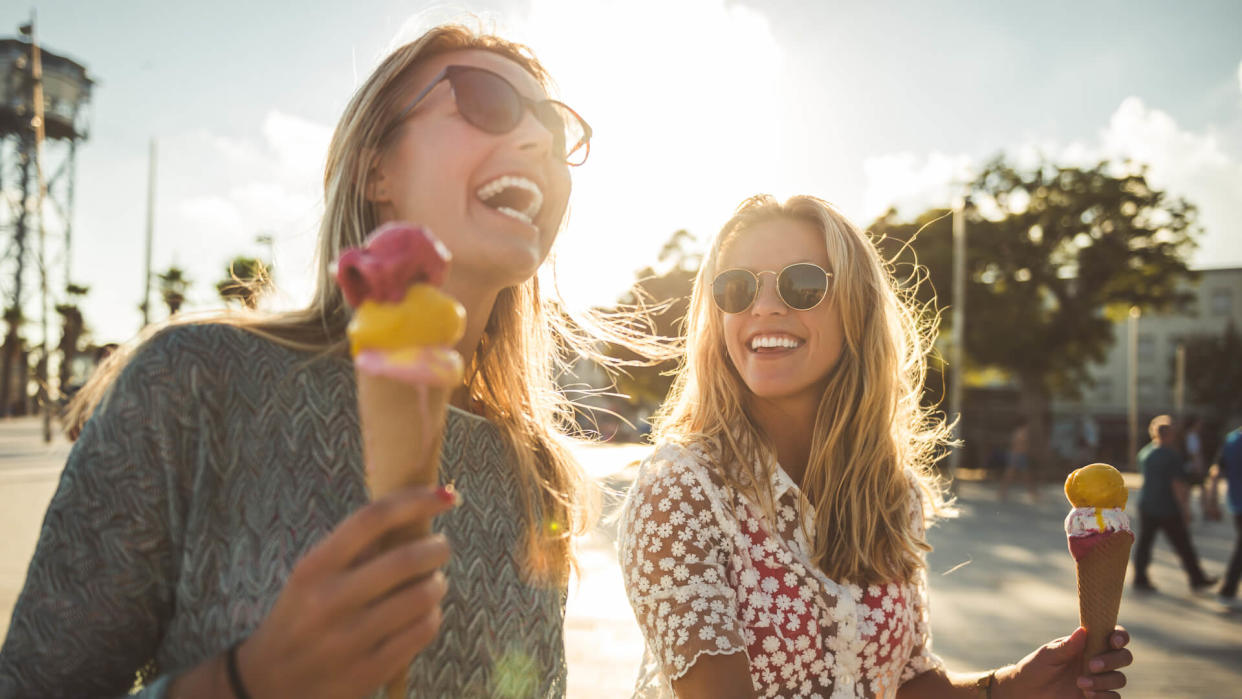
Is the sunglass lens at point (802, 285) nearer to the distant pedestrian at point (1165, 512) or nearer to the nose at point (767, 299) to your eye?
the nose at point (767, 299)

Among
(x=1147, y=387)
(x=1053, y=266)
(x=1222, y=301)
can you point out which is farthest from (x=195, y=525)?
(x=1222, y=301)

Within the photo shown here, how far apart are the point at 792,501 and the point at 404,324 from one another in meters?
1.55

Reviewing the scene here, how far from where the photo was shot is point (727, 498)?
2.08m

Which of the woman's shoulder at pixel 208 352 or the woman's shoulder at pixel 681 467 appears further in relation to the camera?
the woman's shoulder at pixel 681 467

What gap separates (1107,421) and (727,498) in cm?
6348

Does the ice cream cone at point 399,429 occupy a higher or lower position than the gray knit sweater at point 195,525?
higher

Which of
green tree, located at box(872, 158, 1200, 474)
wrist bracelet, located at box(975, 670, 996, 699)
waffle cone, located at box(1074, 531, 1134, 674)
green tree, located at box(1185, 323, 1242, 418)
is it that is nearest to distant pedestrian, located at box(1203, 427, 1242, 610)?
wrist bracelet, located at box(975, 670, 996, 699)

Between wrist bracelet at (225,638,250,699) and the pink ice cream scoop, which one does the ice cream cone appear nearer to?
the pink ice cream scoop

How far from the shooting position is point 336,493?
4.50ft

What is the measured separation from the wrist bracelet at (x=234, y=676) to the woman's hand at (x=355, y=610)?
10 mm

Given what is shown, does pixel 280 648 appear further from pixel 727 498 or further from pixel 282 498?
pixel 727 498

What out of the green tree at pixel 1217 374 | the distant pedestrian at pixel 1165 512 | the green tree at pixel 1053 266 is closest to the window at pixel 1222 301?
the green tree at pixel 1217 374

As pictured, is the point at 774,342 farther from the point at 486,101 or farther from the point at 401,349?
the point at 401,349

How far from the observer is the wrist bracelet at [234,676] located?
0.92m
